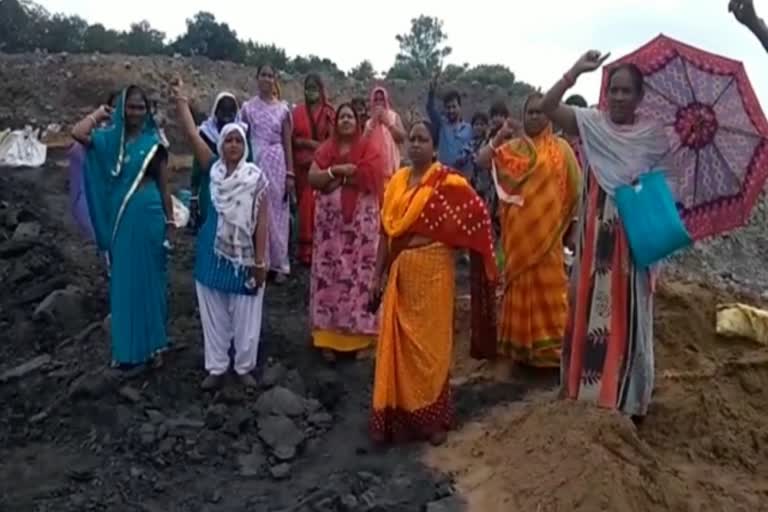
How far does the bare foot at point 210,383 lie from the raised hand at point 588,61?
10.0 ft

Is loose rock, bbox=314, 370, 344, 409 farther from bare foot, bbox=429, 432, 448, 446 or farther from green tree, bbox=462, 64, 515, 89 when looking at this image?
green tree, bbox=462, 64, 515, 89

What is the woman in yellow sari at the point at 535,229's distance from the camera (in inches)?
259

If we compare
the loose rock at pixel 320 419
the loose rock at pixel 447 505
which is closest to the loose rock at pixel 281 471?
the loose rock at pixel 320 419

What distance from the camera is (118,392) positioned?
6.56 metres

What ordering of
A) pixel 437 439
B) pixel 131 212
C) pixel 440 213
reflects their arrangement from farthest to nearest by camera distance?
pixel 131 212 → pixel 437 439 → pixel 440 213

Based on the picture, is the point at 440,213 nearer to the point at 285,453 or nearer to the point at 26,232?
the point at 285,453

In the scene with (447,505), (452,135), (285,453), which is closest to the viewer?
(447,505)

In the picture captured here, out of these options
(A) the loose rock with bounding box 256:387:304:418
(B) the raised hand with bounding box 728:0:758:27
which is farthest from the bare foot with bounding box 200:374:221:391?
(B) the raised hand with bounding box 728:0:758:27

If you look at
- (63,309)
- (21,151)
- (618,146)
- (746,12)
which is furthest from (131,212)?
(21,151)

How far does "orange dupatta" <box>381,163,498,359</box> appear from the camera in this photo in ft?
18.5

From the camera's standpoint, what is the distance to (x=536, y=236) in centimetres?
658

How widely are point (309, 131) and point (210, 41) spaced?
2778 centimetres

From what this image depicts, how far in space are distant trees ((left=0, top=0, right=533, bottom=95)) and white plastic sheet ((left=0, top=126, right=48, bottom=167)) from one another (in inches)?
738

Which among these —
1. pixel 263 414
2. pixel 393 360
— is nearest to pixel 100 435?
pixel 263 414
